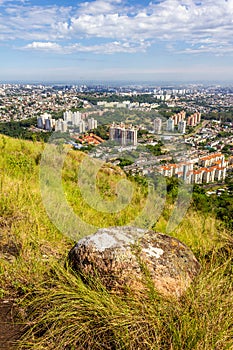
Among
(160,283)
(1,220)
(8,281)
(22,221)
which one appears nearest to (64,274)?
(8,281)

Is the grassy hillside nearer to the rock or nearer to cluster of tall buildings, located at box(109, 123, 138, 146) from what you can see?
the rock

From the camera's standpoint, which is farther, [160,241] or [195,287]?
[160,241]

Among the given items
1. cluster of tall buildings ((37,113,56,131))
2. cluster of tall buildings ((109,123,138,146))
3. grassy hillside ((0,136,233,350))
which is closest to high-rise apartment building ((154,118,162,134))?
cluster of tall buildings ((109,123,138,146))

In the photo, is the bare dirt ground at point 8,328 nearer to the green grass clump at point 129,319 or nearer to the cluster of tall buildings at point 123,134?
the green grass clump at point 129,319

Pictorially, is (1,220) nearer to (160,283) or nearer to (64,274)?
(64,274)

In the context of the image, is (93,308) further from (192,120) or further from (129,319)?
(192,120)

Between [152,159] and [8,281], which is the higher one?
[152,159]
